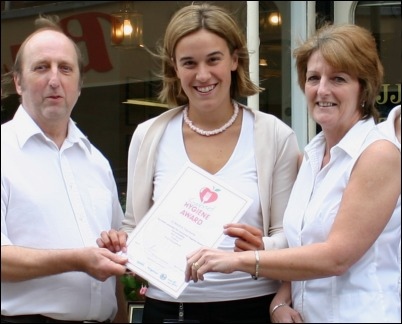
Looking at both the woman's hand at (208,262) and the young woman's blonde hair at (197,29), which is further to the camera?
the young woman's blonde hair at (197,29)

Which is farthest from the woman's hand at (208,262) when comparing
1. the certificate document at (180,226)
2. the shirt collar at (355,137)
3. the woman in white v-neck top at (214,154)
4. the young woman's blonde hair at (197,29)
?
the young woman's blonde hair at (197,29)

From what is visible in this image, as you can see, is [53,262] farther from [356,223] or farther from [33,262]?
[356,223]

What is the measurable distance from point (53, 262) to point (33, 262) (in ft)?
0.17

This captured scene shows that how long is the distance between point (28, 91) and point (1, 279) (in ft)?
1.87

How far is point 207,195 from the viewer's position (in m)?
2.27

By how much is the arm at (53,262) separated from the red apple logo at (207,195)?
0.28 meters

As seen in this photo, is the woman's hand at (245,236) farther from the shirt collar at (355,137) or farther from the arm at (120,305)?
the arm at (120,305)

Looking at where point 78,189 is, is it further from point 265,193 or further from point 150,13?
point 150,13

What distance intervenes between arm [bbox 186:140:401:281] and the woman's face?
0.64ft

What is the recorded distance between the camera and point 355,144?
215cm

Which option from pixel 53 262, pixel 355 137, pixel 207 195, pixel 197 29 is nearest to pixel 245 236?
pixel 207 195

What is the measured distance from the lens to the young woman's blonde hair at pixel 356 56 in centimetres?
223

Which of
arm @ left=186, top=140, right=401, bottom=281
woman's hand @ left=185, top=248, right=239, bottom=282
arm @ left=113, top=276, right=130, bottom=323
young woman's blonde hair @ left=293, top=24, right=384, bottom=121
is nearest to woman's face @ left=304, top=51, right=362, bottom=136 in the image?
young woman's blonde hair @ left=293, top=24, right=384, bottom=121

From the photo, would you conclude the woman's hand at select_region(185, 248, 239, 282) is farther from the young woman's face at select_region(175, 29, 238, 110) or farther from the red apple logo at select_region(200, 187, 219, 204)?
the young woman's face at select_region(175, 29, 238, 110)
